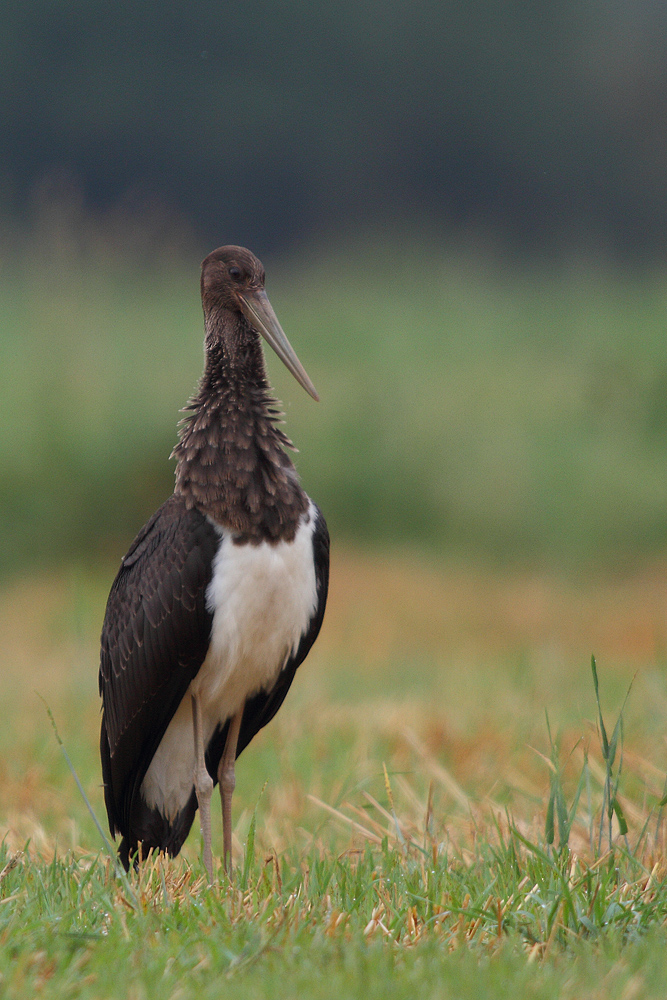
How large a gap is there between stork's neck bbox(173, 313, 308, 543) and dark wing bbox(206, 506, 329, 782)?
0.12 meters

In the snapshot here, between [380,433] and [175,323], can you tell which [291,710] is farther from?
[175,323]

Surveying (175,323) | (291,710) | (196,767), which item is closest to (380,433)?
(175,323)

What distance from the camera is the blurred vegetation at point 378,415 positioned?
35.7 feet

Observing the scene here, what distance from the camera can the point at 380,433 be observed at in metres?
11.5

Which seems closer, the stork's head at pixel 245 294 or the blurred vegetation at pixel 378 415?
the stork's head at pixel 245 294

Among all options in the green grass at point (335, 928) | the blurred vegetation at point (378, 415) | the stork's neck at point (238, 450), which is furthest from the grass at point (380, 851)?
the blurred vegetation at point (378, 415)

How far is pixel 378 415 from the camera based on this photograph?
11617 millimetres

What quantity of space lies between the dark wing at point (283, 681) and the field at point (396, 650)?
0.95 ft

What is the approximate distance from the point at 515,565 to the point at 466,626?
1932 mm

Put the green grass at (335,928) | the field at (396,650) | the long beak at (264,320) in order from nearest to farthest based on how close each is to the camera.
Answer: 1. the green grass at (335,928)
2. the field at (396,650)
3. the long beak at (264,320)

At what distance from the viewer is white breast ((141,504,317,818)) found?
299 cm

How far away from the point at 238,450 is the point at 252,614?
1.33ft

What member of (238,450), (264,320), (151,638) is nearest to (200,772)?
(151,638)

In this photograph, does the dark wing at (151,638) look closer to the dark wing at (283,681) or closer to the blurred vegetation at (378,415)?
the dark wing at (283,681)
